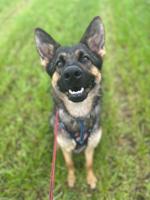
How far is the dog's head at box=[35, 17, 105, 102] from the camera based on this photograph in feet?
9.52

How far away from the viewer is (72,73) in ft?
9.32

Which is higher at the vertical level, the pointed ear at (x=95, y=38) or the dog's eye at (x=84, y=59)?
the pointed ear at (x=95, y=38)

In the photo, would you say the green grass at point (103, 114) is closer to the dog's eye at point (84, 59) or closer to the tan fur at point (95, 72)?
the tan fur at point (95, 72)

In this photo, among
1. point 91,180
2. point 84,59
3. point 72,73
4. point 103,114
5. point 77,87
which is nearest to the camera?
point 72,73

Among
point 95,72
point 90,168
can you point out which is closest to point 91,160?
point 90,168

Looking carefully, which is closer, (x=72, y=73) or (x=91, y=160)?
(x=72, y=73)

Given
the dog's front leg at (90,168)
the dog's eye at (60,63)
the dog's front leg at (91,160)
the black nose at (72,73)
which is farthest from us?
the dog's front leg at (90,168)

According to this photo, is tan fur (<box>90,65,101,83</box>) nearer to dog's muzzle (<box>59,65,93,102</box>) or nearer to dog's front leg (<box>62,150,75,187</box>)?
dog's muzzle (<box>59,65,93,102</box>)

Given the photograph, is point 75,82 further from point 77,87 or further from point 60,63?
point 60,63

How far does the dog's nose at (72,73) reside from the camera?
283 cm

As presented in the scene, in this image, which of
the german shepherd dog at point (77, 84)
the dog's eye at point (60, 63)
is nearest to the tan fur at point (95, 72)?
the german shepherd dog at point (77, 84)

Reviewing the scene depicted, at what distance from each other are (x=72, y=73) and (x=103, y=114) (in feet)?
5.62

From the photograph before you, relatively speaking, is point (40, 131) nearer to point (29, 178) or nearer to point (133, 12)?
point (29, 178)

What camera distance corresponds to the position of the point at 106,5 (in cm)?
746
